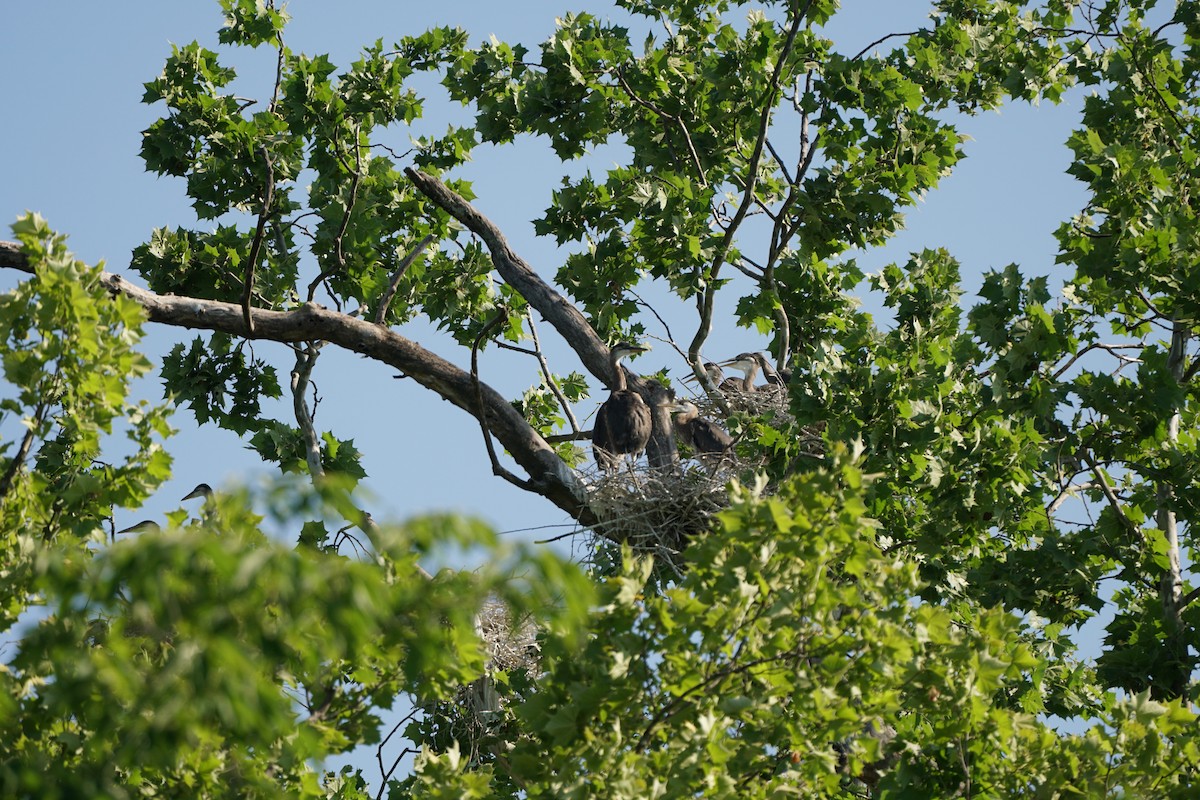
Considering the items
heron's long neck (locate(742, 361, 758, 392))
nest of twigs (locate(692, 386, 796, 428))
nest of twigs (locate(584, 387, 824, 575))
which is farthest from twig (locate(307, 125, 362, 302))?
heron's long neck (locate(742, 361, 758, 392))

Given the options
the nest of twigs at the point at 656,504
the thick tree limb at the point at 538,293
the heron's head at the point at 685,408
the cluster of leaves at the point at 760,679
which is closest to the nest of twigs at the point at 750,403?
the heron's head at the point at 685,408

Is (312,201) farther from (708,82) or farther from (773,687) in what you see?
(773,687)

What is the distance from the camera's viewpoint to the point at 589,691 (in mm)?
4852

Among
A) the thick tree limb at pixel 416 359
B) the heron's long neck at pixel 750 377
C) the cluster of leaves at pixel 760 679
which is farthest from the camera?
the heron's long neck at pixel 750 377

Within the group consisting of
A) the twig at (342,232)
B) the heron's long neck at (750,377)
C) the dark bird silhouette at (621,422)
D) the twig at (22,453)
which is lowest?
the twig at (22,453)

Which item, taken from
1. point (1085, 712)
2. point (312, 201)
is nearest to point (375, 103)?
point (312, 201)

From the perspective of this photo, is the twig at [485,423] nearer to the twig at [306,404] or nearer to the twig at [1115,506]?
the twig at [306,404]

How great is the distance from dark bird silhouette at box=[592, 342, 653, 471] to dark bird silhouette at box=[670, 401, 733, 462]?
0.49 metres

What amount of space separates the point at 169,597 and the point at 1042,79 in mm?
10343

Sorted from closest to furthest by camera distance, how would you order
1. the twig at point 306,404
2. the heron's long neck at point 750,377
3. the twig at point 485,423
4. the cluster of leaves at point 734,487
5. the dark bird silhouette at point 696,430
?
the cluster of leaves at point 734,487, the twig at point 485,423, the twig at point 306,404, the dark bird silhouette at point 696,430, the heron's long neck at point 750,377

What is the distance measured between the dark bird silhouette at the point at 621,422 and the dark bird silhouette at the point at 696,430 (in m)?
0.49

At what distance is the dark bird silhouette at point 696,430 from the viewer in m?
10.7

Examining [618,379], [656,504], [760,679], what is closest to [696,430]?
[618,379]

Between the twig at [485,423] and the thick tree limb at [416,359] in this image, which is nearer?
the twig at [485,423]
